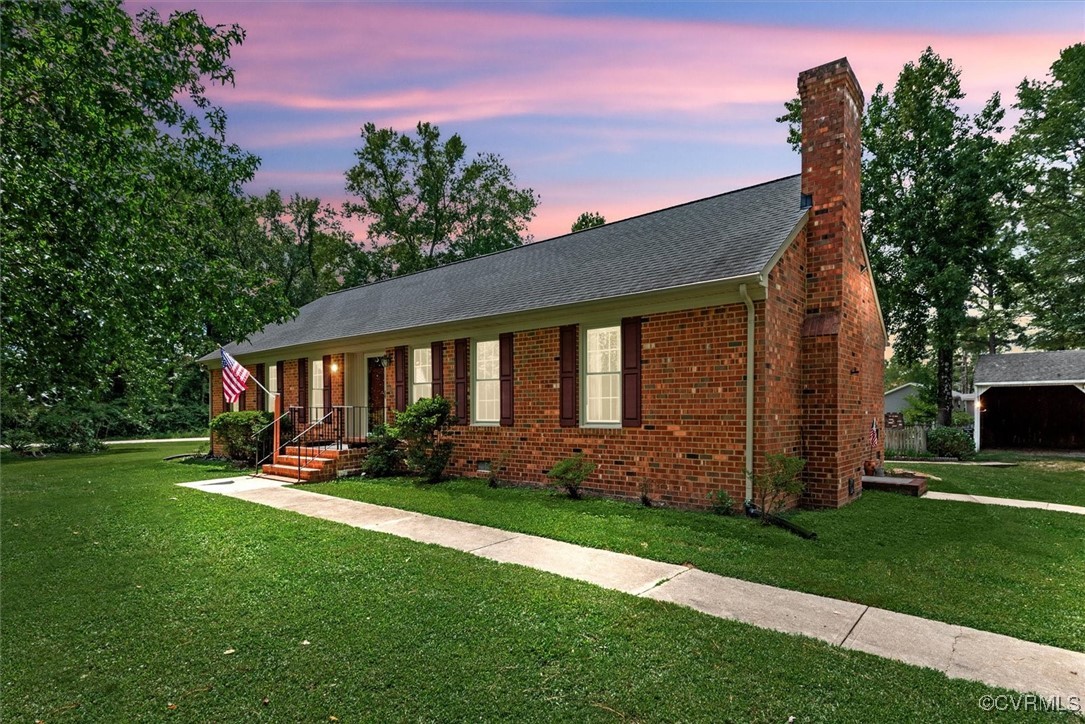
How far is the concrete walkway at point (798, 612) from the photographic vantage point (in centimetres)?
309

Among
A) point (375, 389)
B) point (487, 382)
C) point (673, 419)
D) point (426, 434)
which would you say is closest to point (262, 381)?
point (375, 389)

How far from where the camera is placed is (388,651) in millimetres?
3252

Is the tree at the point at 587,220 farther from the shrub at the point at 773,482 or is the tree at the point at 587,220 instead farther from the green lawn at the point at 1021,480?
the shrub at the point at 773,482

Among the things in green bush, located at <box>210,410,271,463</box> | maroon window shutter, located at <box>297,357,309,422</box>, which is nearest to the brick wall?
maroon window shutter, located at <box>297,357,309,422</box>

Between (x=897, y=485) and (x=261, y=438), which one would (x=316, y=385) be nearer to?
(x=261, y=438)

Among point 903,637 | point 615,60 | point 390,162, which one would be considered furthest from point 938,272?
point 390,162

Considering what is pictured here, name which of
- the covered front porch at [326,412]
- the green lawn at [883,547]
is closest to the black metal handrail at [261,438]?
the covered front porch at [326,412]

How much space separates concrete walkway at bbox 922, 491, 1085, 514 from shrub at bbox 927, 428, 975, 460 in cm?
878

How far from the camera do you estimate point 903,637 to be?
3510 millimetres

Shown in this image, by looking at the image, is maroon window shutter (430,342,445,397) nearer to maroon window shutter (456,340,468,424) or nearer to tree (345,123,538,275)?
maroon window shutter (456,340,468,424)

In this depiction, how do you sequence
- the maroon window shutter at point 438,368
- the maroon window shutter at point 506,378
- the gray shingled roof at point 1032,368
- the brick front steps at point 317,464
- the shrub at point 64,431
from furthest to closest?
1. the shrub at point 64,431
2. the gray shingled roof at point 1032,368
3. the maroon window shutter at point 438,368
4. the brick front steps at point 317,464
5. the maroon window shutter at point 506,378

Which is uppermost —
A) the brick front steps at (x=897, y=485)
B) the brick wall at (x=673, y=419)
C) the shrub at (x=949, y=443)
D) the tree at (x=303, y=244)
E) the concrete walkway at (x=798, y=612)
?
the tree at (x=303, y=244)

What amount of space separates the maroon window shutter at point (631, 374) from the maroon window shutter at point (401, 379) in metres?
5.72

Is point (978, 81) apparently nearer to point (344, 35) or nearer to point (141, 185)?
point (344, 35)
